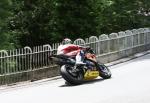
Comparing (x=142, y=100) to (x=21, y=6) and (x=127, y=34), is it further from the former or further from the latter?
(x=21, y=6)

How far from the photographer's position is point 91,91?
1404 cm

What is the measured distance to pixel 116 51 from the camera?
2275cm

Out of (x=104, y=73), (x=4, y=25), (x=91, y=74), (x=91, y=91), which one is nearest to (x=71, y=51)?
(x=91, y=74)

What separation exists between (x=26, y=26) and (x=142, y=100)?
633 inches

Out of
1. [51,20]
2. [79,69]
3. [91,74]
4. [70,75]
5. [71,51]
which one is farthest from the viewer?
[51,20]

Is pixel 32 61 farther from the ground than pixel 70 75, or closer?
farther from the ground

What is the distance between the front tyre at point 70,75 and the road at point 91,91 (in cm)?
21

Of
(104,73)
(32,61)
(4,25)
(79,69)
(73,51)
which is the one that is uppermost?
(4,25)

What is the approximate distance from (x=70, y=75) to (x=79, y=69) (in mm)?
463

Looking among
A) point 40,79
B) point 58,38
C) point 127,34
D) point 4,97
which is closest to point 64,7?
point 58,38

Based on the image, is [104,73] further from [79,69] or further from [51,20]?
[51,20]

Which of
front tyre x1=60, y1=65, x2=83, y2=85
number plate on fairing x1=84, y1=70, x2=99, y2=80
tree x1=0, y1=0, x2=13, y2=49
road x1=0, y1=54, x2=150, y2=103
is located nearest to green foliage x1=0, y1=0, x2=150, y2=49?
tree x1=0, y1=0, x2=13, y2=49

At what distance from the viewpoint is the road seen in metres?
12.6

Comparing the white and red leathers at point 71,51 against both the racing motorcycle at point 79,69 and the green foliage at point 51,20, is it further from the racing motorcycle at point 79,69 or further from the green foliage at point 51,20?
the green foliage at point 51,20
